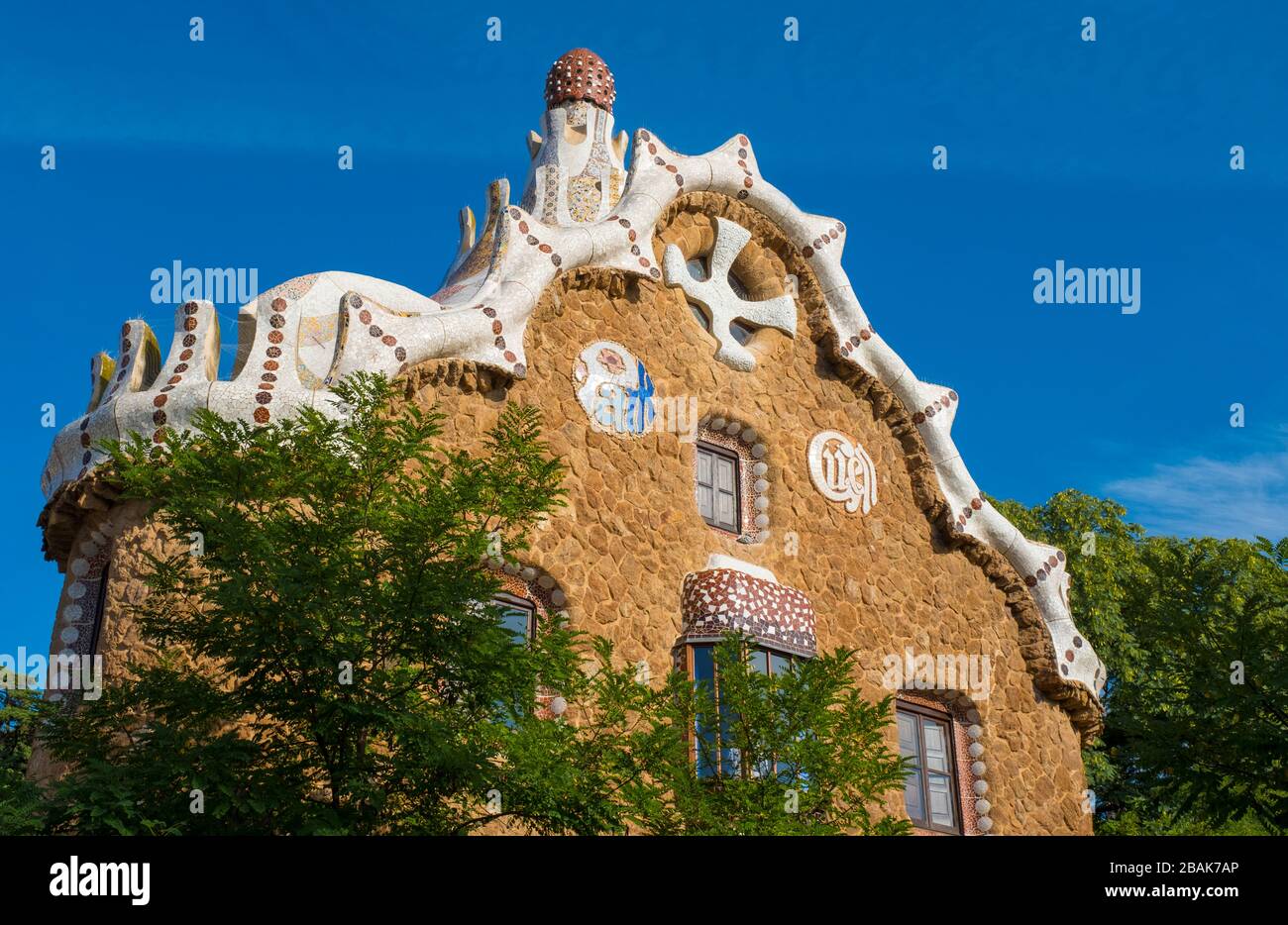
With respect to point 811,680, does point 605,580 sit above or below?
above

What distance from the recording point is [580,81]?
1582 centimetres

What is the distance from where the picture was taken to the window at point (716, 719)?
10.4m

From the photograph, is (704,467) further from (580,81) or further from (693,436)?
(580,81)

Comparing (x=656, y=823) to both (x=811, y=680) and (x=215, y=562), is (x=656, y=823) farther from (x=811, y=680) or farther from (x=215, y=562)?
(x=215, y=562)

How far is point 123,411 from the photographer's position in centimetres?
1055

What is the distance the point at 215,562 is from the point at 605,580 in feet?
14.8

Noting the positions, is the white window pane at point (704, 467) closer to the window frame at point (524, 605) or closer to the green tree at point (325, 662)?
the window frame at point (524, 605)

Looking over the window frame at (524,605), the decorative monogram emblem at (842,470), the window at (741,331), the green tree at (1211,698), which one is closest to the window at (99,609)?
the window frame at (524,605)

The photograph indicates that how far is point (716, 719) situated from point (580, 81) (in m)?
7.88

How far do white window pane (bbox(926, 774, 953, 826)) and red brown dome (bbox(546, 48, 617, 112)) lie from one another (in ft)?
24.1

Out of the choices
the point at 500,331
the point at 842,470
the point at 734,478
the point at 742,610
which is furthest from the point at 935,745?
the point at 500,331

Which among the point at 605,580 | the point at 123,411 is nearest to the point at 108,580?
the point at 123,411

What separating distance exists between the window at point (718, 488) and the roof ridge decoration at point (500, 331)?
1.65 meters

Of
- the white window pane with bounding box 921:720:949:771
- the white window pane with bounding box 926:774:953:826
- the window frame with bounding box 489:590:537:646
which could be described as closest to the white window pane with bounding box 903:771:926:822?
the white window pane with bounding box 926:774:953:826
